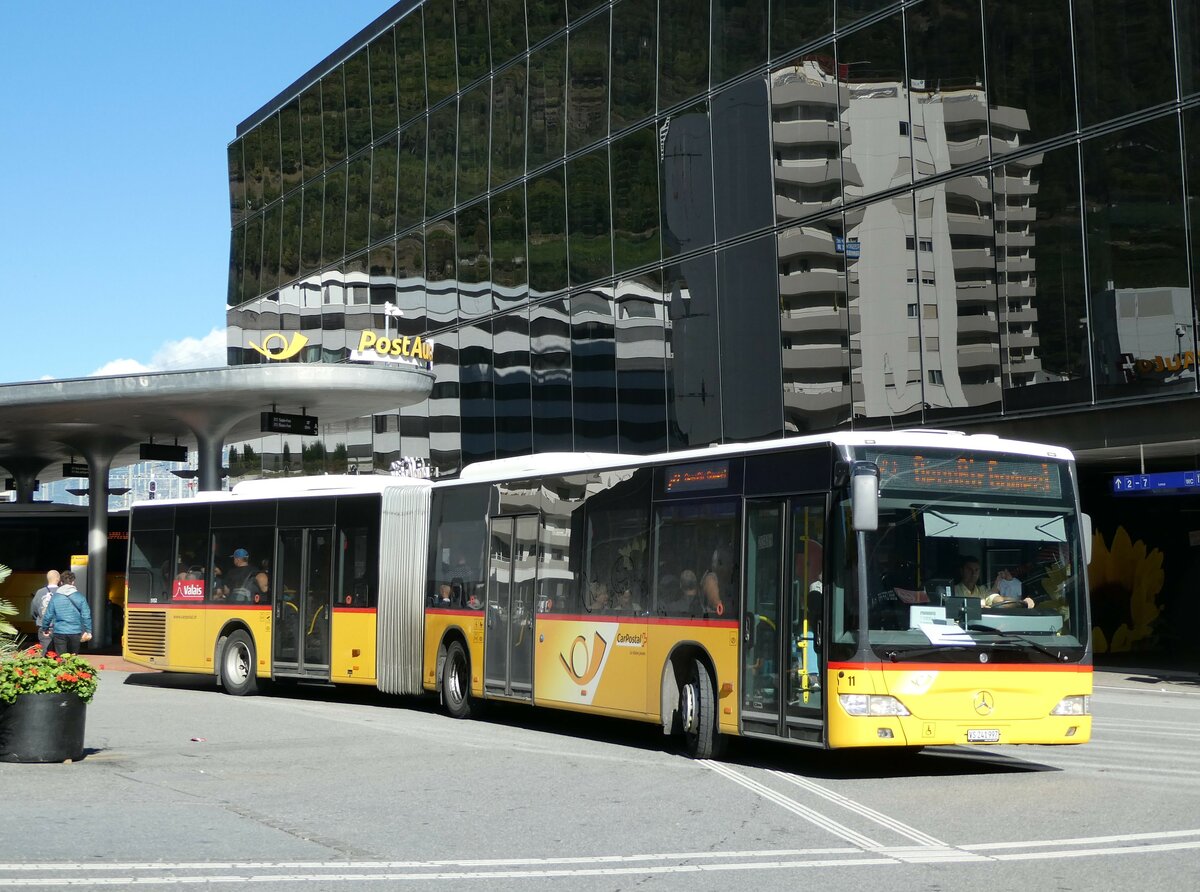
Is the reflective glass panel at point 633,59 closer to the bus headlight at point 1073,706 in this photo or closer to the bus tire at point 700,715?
the bus tire at point 700,715

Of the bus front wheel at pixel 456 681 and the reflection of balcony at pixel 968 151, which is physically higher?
the reflection of balcony at pixel 968 151

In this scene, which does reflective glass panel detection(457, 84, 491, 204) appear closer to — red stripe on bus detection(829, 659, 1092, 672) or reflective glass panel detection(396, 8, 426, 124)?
reflective glass panel detection(396, 8, 426, 124)

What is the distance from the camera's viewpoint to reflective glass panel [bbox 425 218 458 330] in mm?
A: 44625

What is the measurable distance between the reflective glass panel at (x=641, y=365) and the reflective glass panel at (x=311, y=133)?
1847cm

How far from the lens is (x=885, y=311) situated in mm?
30188

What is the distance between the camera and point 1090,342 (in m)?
26.2

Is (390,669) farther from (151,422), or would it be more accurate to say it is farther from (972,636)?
(151,422)

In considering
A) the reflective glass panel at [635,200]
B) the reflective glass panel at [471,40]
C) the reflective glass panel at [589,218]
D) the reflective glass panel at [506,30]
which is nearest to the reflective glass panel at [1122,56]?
the reflective glass panel at [635,200]

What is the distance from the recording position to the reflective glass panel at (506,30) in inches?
1635

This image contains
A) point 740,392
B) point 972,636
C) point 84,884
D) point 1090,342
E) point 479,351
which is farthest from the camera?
point 479,351

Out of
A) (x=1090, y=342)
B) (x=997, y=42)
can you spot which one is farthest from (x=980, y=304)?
(x=997, y=42)

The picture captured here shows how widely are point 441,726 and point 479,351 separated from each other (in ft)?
84.0

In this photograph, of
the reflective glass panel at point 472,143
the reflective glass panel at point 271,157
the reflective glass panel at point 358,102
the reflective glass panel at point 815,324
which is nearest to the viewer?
the reflective glass panel at point 815,324

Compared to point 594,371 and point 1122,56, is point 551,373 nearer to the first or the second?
point 594,371
